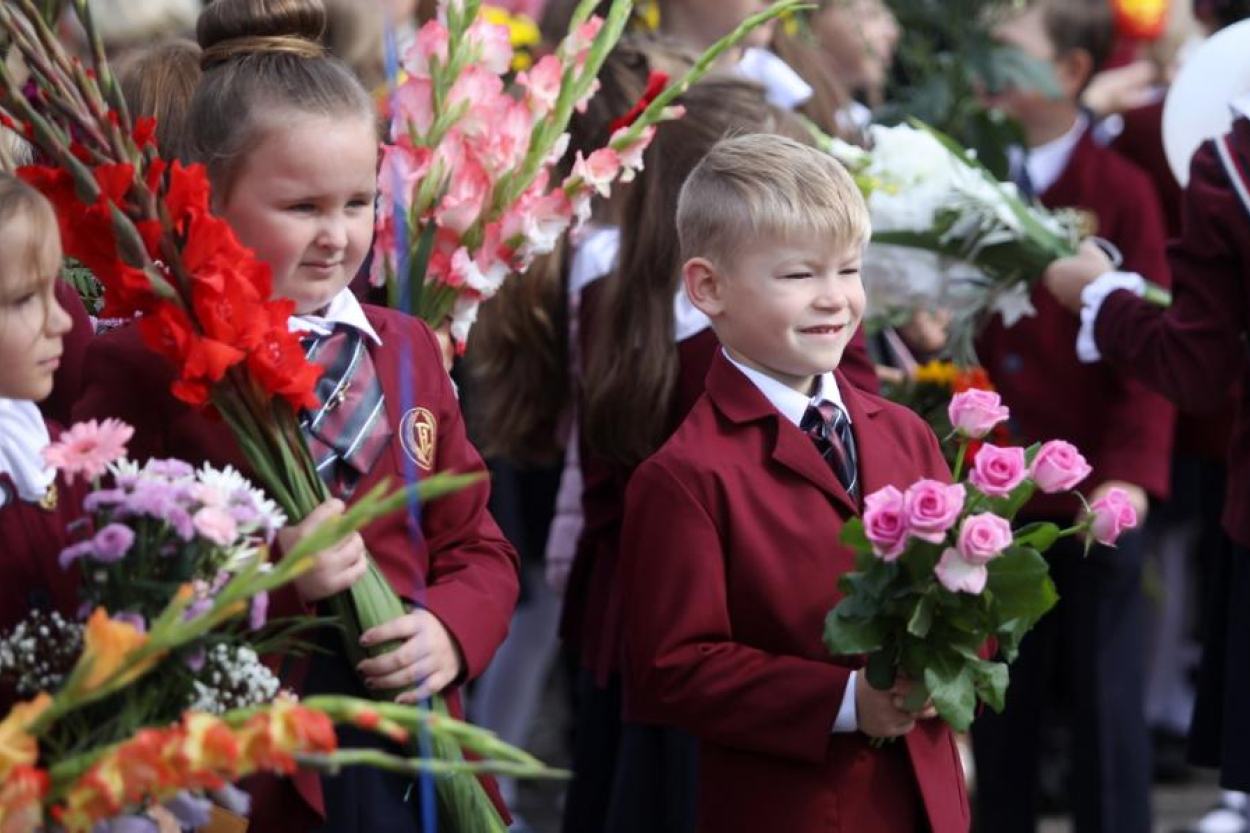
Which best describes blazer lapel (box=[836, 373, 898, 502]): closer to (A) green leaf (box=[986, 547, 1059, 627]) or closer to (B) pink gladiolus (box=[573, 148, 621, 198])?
(A) green leaf (box=[986, 547, 1059, 627])

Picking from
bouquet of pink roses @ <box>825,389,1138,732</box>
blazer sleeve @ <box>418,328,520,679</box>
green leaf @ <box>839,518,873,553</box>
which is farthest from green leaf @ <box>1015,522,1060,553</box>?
blazer sleeve @ <box>418,328,520,679</box>

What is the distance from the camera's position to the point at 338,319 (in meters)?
3.02

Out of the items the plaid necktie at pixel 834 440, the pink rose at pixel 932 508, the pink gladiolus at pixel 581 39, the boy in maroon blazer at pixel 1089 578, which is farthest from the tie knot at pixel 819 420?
the boy in maroon blazer at pixel 1089 578

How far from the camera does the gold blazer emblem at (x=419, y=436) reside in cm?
300

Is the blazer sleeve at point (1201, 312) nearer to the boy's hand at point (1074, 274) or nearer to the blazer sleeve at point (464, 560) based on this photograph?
the boy's hand at point (1074, 274)

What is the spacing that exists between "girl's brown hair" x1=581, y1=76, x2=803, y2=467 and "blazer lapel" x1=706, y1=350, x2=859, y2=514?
0.75 meters

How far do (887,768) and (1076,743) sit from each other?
7.56 ft

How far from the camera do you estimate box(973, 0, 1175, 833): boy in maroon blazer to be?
5152mm

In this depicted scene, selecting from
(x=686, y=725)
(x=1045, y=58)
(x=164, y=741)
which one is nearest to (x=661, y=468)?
(x=686, y=725)

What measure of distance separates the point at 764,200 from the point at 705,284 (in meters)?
0.16

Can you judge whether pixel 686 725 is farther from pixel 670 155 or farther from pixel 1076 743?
pixel 1076 743

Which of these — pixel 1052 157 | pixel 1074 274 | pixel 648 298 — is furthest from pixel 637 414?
pixel 1052 157

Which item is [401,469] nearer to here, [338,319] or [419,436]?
[419,436]

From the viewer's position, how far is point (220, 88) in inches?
119
